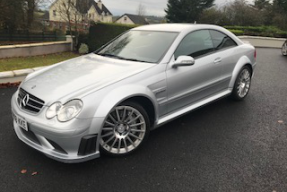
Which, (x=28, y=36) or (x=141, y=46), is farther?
(x=28, y=36)

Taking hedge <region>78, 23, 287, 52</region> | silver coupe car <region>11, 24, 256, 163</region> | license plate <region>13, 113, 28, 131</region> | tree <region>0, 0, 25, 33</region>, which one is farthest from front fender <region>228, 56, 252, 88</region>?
tree <region>0, 0, 25, 33</region>

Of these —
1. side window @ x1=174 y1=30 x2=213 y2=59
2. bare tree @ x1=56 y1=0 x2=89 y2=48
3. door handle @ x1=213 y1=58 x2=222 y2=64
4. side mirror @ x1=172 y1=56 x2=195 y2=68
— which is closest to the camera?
side mirror @ x1=172 y1=56 x2=195 y2=68

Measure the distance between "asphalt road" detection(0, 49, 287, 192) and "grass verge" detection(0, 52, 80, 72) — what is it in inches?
175

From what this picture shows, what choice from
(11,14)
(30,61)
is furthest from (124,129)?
(11,14)

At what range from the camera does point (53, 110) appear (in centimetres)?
252

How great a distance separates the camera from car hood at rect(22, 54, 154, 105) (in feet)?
8.85

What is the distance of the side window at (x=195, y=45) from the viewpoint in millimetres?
3541

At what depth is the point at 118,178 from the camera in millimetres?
2576

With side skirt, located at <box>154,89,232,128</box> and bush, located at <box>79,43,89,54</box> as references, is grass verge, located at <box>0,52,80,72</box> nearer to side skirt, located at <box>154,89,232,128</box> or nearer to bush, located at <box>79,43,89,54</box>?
bush, located at <box>79,43,89,54</box>

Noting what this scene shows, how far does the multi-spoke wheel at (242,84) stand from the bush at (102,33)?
8.49 meters

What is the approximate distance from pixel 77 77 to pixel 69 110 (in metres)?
0.63

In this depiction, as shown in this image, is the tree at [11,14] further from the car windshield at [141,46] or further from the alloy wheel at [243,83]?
the alloy wheel at [243,83]

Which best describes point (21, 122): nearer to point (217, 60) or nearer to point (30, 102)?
point (30, 102)

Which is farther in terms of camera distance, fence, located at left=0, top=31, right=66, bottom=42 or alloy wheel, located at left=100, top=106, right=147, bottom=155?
fence, located at left=0, top=31, right=66, bottom=42
